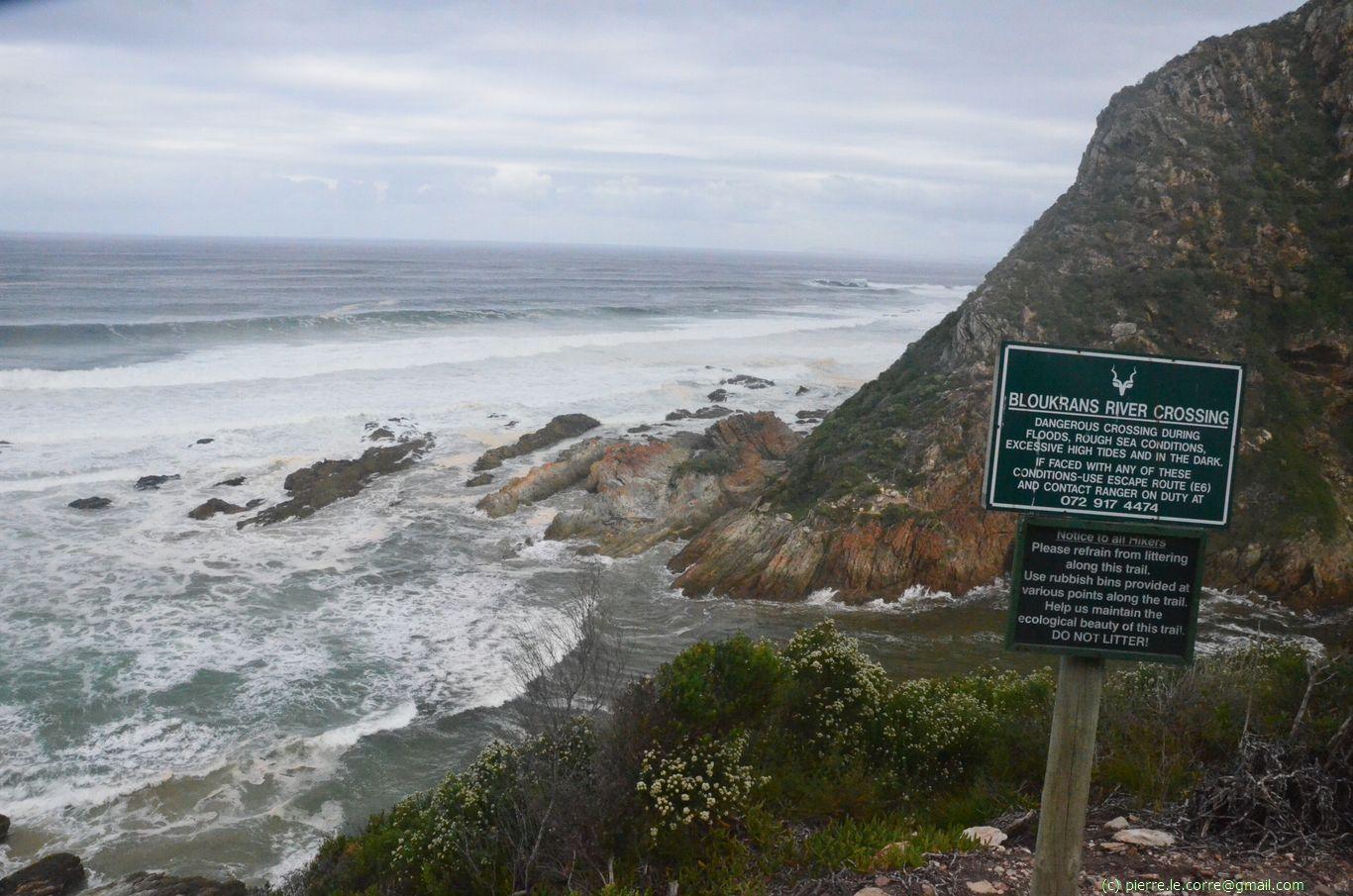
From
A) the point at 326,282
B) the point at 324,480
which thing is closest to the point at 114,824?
the point at 324,480

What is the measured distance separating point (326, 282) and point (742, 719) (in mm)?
95476

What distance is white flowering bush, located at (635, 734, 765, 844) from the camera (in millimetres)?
7000

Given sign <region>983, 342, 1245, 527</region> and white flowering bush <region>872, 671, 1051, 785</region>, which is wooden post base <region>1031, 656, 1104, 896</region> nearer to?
sign <region>983, 342, 1245, 527</region>

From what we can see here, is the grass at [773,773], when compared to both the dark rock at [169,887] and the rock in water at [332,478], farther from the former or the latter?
the rock in water at [332,478]

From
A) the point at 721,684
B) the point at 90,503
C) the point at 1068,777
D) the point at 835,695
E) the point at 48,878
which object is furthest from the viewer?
the point at 90,503

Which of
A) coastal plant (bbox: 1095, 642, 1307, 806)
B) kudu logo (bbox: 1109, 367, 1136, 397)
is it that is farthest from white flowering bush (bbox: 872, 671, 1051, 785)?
kudu logo (bbox: 1109, 367, 1136, 397)

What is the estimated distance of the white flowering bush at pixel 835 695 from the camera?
28.9 ft

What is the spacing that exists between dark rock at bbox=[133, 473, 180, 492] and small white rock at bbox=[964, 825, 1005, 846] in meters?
27.3

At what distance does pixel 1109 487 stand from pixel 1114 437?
24cm

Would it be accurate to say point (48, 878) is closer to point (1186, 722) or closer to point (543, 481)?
point (1186, 722)

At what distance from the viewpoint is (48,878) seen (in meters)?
10.7

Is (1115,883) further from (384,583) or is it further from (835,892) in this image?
(384,583)

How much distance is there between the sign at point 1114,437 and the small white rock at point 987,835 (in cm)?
297

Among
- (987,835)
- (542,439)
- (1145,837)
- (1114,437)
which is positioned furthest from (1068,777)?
(542,439)
